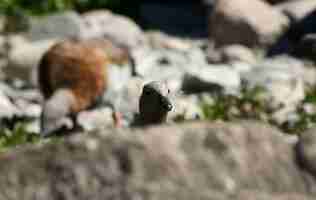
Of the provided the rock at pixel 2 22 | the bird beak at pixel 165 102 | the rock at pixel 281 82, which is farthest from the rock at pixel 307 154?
the rock at pixel 2 22

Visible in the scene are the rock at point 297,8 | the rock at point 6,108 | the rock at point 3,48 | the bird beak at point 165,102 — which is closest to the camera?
the bird beak at point 165,102

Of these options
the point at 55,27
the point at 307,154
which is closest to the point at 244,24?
the point at 55,27

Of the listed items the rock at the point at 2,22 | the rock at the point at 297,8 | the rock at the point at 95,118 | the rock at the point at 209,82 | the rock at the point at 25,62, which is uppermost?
the rock at the point at 95,118

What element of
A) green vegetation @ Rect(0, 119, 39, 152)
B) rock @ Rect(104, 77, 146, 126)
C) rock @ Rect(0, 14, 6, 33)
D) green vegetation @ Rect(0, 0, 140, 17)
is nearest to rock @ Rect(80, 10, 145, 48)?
green vegetation @ Rect(0, 0, 140, 17)

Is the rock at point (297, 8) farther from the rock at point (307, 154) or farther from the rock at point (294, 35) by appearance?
the rock at point (307, 154)

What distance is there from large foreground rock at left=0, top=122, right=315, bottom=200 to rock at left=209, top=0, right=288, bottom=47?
36.8 feet

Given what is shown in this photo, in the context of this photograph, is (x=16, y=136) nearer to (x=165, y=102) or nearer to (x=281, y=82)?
(x=281, y=82)

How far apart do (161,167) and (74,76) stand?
7.30 meters

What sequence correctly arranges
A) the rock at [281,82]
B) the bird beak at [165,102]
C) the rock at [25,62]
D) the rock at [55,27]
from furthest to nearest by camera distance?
the rock at [55,27] < the rock at [25,62] < the rock at [281,82] < the bird beak at [165,102]

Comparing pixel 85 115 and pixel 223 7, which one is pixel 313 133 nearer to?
pixel 85 115

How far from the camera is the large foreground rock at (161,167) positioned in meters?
2.44

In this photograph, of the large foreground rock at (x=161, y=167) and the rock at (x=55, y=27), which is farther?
the rock at (x=55, y=27)

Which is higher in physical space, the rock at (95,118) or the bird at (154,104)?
the bird at (154,104)

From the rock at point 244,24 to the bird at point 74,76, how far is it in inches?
148
